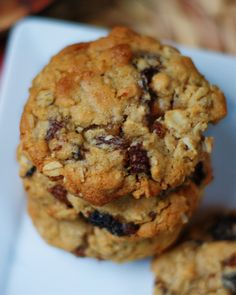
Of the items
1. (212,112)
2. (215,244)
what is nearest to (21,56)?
(212,112)

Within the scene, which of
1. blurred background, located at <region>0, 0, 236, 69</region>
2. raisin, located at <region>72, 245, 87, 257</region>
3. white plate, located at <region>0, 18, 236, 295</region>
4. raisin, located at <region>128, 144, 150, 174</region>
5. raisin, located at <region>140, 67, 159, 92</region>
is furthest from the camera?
blurred background, located at <region>0, 0, 236, 69</region>

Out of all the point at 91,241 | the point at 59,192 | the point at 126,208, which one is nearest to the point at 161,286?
the point at 91,241

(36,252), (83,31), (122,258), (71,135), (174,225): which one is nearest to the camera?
(71,135)

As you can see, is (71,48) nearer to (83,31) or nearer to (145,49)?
(145,49)

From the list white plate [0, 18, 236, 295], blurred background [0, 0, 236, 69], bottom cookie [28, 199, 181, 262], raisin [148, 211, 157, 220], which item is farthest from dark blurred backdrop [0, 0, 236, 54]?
raisin [148, 211, 157, 220]

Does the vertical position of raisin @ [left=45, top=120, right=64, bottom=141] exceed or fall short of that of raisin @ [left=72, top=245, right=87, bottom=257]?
it exceeds it

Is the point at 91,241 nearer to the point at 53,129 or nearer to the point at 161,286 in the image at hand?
the point at 161,286

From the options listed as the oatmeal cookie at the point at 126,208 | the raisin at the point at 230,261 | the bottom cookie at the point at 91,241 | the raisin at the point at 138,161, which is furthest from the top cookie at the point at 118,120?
the raisin at the point at 230,261

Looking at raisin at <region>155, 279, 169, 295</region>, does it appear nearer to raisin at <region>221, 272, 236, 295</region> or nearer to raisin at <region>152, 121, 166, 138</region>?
raisin at <region>221, 272, 236, 295</region>
